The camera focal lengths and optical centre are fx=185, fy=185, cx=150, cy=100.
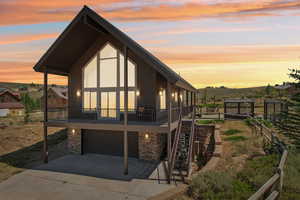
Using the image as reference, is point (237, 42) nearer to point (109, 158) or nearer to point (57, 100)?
point (109, 158)

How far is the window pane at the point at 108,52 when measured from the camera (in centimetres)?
1326

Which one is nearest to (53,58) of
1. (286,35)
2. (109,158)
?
(109,158)

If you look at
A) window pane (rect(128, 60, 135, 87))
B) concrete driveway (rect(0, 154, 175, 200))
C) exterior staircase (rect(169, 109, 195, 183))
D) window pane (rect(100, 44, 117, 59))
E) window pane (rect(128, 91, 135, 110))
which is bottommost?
concrete driveway (rect(0, 154, 175, 200))

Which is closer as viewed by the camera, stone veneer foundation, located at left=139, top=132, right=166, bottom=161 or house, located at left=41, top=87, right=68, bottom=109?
stone veneer foundation, located at left=139, top=132, right=166, bottom=161

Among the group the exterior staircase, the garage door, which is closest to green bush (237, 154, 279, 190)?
the exterior staircase

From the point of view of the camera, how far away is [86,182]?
31.8ft

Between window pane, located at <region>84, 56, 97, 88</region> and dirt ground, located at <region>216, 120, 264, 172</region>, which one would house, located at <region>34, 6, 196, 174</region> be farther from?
dirt ground, located at <region>216, 120, 264, 172</region>

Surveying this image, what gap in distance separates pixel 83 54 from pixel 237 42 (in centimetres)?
1273

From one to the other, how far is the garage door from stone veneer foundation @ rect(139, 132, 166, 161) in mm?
658

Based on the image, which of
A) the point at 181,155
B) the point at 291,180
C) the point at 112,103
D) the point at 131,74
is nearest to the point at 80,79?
the point at 112,103

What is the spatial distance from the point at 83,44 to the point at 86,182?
9089 millimetres

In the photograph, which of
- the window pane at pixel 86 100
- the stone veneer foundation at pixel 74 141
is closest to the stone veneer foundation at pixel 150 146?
the window pane at pixel 86 100

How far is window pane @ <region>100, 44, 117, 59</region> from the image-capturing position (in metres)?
13.3

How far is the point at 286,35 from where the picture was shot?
13.7m
